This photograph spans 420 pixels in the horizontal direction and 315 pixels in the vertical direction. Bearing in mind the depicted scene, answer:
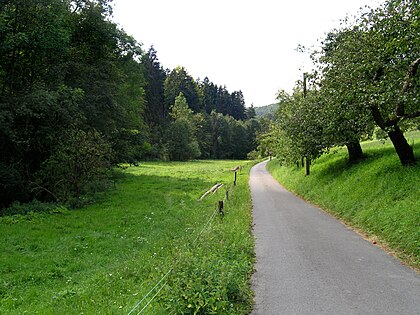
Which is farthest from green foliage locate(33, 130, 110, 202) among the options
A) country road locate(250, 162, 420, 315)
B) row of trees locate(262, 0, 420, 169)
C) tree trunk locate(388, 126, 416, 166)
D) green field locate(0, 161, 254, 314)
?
tree trunk locate(388, 126, 416, 166)

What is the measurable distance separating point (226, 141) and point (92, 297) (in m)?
99.9

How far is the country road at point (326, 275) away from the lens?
5844 millimetres

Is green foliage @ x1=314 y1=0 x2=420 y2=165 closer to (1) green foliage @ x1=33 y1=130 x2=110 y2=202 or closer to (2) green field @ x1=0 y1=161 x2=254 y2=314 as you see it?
(2) green field @ x1=0 y1=161 x2=254 y2=314

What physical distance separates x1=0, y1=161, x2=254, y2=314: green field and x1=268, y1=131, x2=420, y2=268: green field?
3.99 meters

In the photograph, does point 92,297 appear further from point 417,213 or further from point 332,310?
point 417,213

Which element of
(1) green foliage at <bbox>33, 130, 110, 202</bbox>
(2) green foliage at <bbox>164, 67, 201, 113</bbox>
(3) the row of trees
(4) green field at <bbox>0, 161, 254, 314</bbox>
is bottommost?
(4) green field at <bbox>0, 161, 254, 314</bbox>

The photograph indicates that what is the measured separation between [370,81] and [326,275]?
887cm

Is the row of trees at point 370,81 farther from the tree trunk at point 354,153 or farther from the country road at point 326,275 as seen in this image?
the country road at point 326,275

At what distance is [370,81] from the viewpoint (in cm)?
1338

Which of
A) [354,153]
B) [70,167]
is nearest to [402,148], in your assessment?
[354,153]

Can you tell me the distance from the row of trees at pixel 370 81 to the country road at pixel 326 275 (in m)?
4.74

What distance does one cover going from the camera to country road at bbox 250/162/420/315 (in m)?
5.84

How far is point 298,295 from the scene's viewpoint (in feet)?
20.6

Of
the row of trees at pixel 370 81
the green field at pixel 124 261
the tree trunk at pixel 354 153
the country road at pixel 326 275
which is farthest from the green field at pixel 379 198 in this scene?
the green field at pixel 124 261
